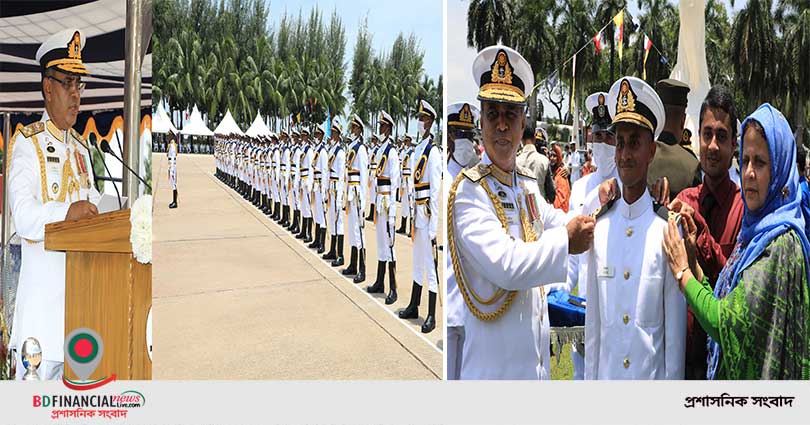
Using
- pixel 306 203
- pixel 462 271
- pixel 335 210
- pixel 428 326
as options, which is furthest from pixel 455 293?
pixel 306 203

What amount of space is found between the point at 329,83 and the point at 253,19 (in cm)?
53

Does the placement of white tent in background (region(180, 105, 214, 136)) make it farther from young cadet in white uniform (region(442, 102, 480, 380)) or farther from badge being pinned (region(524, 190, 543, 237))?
badge being pinned (region(524, 190, 543, 237))

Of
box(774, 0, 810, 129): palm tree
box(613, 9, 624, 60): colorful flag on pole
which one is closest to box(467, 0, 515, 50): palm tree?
box(613, 9, 624, 60): colorful flag on pole

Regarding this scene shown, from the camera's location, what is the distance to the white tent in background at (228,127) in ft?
10.7

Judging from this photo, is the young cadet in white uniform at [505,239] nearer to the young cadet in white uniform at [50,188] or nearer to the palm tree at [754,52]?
the palm tree at [754,52]

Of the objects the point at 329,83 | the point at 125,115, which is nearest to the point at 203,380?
the point at 125,115

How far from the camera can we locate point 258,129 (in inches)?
134

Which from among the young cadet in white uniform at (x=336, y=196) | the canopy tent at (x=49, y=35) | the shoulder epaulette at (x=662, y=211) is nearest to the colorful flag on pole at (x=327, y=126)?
the young cadet in white uniform at (x=336, y=196)

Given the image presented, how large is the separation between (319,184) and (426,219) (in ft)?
4.20

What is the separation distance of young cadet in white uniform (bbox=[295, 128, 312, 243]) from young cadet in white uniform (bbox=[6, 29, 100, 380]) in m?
1.18

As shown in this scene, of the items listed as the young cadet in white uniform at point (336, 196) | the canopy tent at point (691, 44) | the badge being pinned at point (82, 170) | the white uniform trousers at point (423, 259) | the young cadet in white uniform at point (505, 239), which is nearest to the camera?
the young cadet in white uniform at point (505, 239)

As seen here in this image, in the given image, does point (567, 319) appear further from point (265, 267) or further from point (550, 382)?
point (265, 267)

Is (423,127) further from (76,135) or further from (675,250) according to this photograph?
(76,135)

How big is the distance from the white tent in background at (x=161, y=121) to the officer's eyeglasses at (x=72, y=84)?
0.44 m
